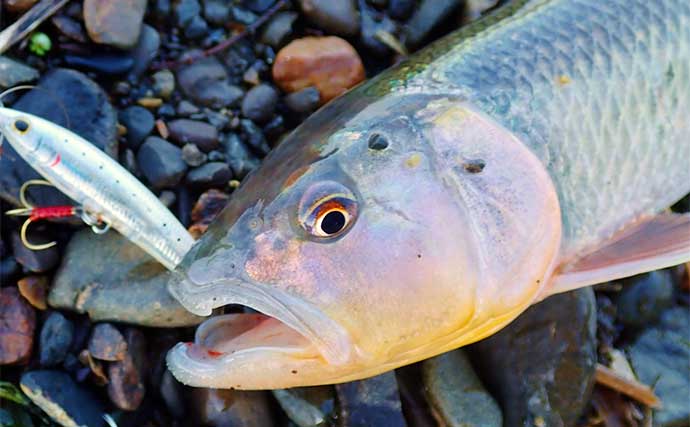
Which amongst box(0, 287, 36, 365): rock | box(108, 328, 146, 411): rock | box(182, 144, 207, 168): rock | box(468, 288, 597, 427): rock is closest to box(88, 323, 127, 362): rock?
box(108, 328, 146, 411): rock

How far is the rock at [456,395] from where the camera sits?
126 inches

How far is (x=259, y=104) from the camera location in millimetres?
3760

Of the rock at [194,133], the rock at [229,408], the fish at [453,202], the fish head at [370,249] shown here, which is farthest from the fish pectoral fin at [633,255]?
the rock at [194,133]

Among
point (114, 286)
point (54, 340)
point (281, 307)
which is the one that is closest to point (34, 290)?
point (54, 340)

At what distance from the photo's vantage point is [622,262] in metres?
2.89

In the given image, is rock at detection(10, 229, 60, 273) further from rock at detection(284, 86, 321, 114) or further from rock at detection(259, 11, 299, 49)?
rock at detection(259, 11, 299, 49)

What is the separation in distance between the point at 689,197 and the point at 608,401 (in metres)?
1.32

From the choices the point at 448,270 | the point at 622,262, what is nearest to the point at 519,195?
the point at 448,270

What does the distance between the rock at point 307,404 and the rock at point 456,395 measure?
480 millimetres

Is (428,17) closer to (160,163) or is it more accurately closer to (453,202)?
(160,163)

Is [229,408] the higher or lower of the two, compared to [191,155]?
lower

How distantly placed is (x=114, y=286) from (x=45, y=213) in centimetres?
47

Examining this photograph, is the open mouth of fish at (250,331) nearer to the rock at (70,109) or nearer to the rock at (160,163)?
the rock at (160,163)

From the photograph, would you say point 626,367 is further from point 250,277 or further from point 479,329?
point 250,277
